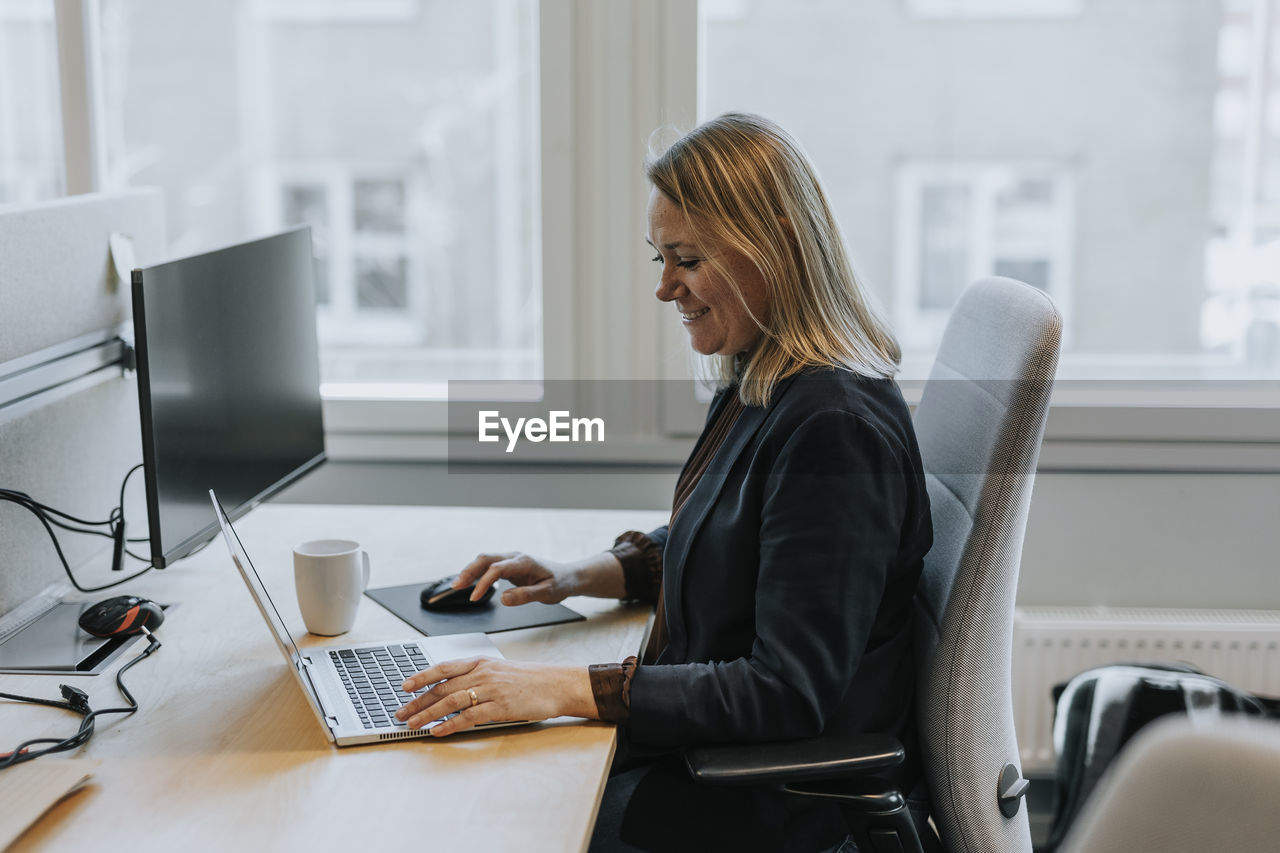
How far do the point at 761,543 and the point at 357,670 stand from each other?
16.7 inches

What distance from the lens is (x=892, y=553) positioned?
109cm

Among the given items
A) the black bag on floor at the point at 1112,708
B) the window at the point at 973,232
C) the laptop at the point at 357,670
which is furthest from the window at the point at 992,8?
the laptop at the point at 357,670

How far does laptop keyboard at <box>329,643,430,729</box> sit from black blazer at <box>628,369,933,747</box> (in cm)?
23

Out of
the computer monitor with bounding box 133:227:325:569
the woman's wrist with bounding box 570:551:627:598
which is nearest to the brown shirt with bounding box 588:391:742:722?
the woman's wrist with bounding box 570:551:627:598

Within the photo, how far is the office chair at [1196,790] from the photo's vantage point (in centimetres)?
47

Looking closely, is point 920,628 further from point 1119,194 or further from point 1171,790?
point 1119,194

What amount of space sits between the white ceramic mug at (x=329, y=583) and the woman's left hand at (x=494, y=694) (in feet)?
0.74

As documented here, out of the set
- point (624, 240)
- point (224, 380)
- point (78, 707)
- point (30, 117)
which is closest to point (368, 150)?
point (624, 240)

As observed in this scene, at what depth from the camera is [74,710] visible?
1113 mm

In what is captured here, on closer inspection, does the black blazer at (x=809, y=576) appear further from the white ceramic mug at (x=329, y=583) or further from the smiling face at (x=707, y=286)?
the white ceramic mug at (x=329, y=583)

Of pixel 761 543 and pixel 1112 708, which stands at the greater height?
pixel 761 543

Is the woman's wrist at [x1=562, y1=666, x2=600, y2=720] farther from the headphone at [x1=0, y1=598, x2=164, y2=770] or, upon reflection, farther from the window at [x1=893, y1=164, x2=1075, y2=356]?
the window at [x1=893, y1=164, x2=1075, y2=356]

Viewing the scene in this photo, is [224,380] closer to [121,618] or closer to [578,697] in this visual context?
[121,618]

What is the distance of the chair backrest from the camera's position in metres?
1.10
